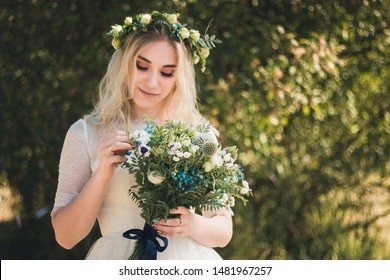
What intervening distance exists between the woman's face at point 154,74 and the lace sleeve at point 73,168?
0.26 metres

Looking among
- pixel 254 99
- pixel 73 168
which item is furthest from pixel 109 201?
pixel 254 99

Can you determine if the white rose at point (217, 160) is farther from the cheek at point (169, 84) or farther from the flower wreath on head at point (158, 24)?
the flower wreath on head at point (158, 24)

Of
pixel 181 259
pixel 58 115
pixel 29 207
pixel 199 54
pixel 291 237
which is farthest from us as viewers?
pixel 291 237

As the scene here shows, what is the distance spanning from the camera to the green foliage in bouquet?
7.23 ft

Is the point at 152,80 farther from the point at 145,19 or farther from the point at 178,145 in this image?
the point at 178,145

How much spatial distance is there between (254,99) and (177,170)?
228 cm

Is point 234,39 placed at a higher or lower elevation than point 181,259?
higher

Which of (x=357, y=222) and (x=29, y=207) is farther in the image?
(x=357, y=222)

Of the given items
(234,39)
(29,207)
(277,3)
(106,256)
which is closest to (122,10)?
(234,39)

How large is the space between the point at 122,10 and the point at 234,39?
73cm

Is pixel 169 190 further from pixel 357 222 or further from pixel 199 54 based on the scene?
pixel 357 222

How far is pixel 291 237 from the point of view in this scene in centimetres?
534

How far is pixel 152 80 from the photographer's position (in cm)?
250

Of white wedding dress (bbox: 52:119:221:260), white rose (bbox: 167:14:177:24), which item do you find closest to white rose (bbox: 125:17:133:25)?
white rose (bbox: 167:14:177:24)
